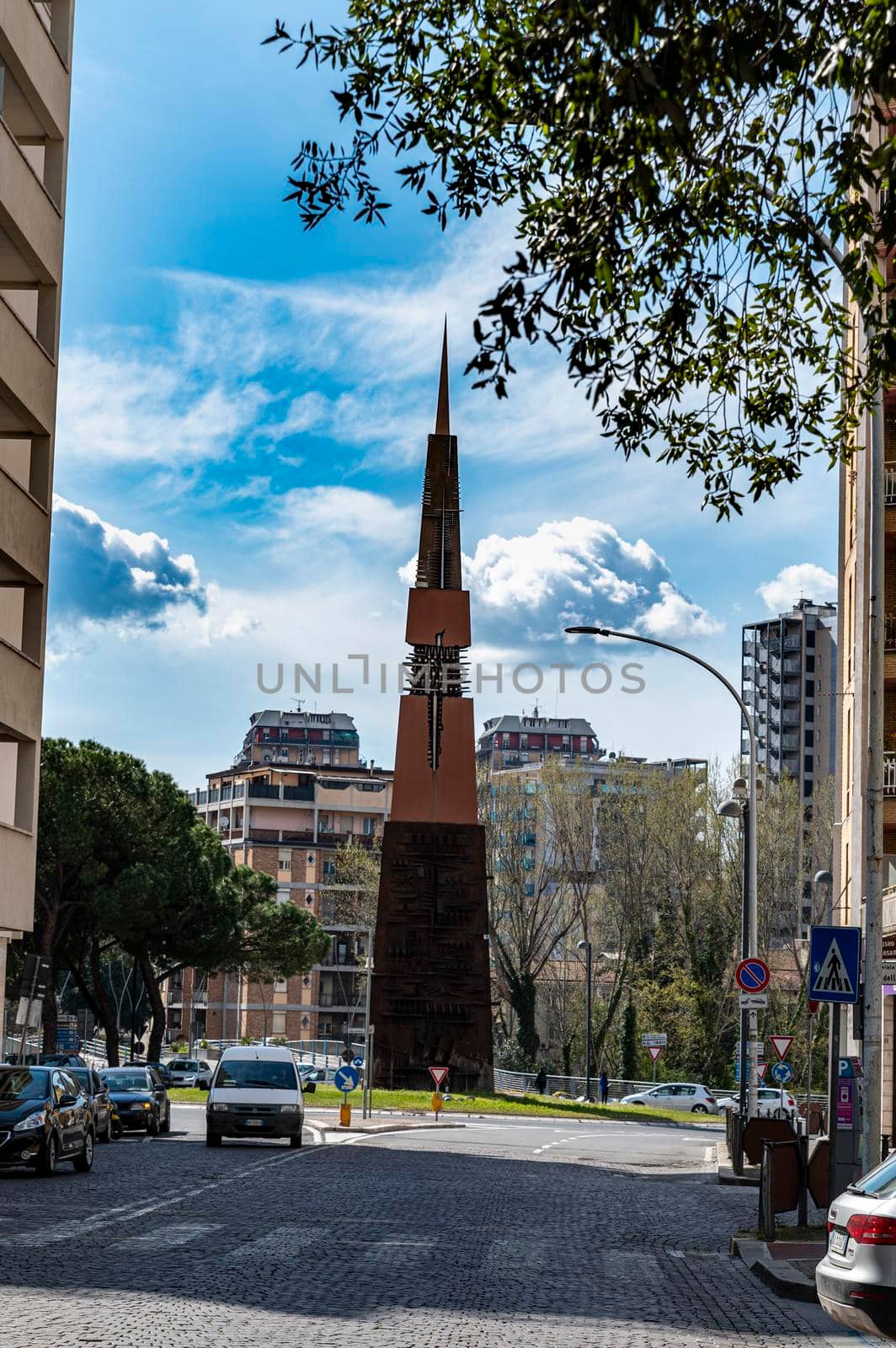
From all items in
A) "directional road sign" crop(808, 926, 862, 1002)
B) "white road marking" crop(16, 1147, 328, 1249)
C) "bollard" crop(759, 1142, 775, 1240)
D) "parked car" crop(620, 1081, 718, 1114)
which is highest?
"directional road sign" crop(808, 926, 862, 1002)

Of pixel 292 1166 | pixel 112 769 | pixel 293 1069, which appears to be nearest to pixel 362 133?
pixel 292 1166

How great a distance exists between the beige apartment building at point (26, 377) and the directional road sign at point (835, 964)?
1897 centimetres

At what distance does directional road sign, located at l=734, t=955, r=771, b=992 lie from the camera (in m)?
25.8

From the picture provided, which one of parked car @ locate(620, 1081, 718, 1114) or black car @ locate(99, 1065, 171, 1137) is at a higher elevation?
black car @ locate(99, 1065, 171, 1137)

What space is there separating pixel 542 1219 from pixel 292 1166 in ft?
26.9

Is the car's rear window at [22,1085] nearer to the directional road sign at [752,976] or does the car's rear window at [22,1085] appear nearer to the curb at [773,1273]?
the directional road sign at [752,976]

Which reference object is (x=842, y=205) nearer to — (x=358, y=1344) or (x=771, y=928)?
(x=358, y=1344)

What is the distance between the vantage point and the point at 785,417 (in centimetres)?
1227

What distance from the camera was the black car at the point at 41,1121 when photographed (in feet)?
75.7

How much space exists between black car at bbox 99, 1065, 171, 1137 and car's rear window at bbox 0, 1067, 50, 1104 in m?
12.7

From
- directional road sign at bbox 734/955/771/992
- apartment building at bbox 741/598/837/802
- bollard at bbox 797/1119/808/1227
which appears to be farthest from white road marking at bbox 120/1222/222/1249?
apartment building at bbox 741/598/837/802

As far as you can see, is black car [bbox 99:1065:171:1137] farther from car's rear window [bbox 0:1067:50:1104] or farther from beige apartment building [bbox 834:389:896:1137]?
beige apartment building [bbox 834:389:896:1137]

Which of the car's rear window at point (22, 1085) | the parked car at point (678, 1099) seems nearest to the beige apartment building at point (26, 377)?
the car's rear window at point (22, 1085)

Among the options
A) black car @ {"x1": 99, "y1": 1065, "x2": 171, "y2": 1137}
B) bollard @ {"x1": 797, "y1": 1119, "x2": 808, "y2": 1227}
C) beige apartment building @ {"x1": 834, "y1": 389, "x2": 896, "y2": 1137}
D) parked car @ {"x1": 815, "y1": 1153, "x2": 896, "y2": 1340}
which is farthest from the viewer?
black car @ {"x1": 99, "y1": 1065, "x2": 171, "y2": 1137}
